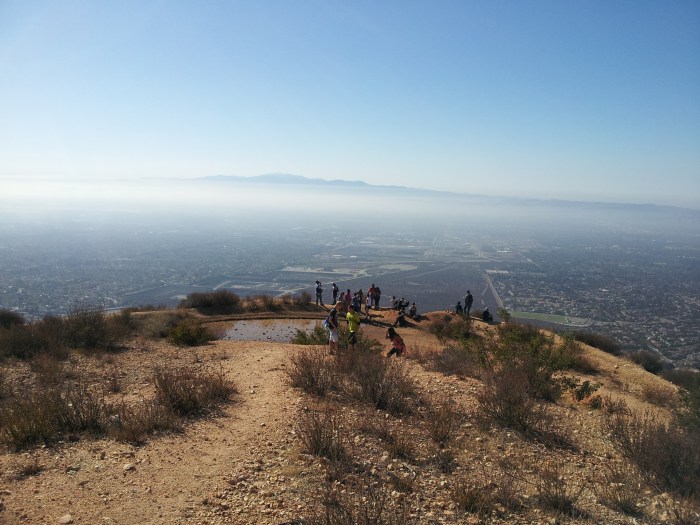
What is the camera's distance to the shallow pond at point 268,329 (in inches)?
637

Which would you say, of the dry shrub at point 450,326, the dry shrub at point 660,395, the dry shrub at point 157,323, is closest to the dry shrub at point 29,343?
the dry shrub at point 157,323

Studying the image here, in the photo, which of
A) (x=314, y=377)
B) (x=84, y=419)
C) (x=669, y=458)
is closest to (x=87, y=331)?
(x=84, y=419)

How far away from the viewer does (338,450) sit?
5.25 meters

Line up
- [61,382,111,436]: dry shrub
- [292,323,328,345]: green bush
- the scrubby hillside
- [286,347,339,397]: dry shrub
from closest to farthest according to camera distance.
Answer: the scrubby hillside → [61,382,111,436]: dry shrub → [286,347,339,397]: dry shrub → [292,323,328,345]: green bush

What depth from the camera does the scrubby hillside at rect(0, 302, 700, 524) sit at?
4.20 meters

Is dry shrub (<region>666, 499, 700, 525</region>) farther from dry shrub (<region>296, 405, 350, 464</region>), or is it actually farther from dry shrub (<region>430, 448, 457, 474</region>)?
dry shrub (<region>296, 405, 350, 464</region>)

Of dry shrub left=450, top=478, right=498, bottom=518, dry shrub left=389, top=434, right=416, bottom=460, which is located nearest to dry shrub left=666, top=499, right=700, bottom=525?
dry shrub left=450, top=478, right=498, bottom=518

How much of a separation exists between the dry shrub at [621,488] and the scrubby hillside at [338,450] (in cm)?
2

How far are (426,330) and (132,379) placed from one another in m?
13.0

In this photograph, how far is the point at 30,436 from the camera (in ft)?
17.7

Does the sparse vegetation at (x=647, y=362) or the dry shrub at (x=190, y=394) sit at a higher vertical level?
the dry shrub at (x=190, y=394)

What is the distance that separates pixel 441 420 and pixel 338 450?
6.02ft

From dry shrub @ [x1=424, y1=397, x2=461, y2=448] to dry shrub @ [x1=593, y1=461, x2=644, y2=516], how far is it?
1.94 meters

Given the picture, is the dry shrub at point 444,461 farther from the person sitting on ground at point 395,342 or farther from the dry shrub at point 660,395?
the dry shrub at point 660,395
